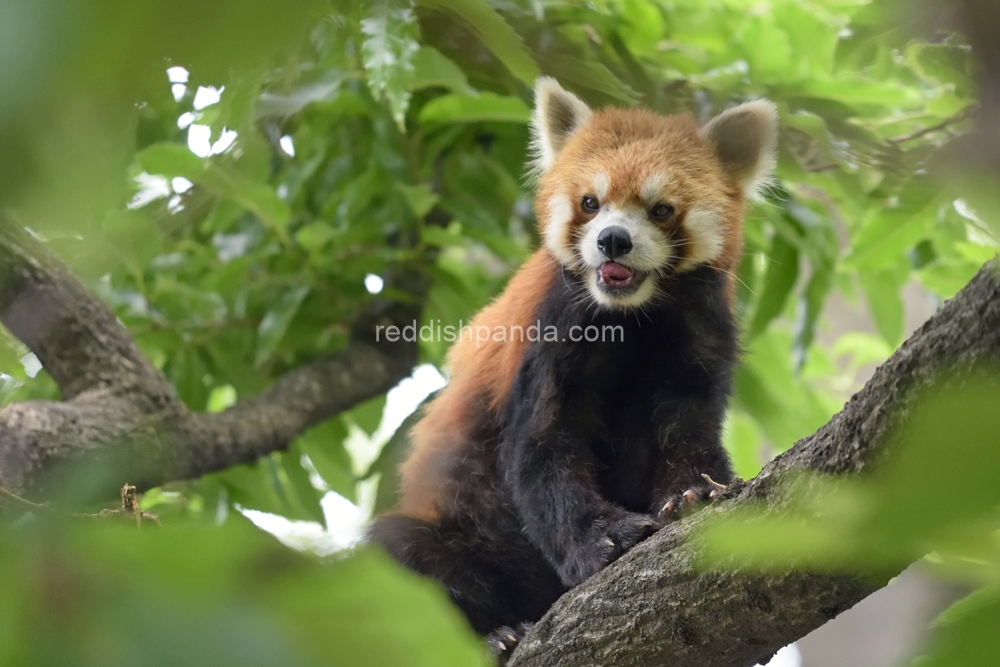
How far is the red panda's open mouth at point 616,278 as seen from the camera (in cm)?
356

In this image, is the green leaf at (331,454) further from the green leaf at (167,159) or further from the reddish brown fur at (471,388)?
the green leaf at (167,159)

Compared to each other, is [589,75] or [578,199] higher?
[589,75]

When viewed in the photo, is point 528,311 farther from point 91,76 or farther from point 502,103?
point 91,76

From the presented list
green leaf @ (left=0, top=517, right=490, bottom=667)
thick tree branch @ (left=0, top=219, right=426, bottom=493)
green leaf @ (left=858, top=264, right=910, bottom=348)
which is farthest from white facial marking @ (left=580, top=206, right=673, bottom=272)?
green leaf @ (left=0, top=517, right=490, bottom=667)

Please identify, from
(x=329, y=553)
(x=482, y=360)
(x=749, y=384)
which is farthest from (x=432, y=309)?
(x=329, y=553)

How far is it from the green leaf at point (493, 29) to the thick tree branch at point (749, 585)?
0.72 metres

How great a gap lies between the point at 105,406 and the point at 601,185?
7.17ft

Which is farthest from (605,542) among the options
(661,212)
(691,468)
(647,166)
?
(647,166)

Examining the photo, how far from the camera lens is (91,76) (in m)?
0.40

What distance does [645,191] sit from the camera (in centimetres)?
369

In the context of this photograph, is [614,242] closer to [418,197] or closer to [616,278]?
[616,278]

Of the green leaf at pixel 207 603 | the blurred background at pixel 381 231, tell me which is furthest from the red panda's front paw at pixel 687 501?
the green leaf at pixel 207 603

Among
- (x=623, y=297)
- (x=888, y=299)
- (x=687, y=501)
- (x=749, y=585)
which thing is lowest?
(x=888, y=299)

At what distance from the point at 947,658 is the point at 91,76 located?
1.65 ft
